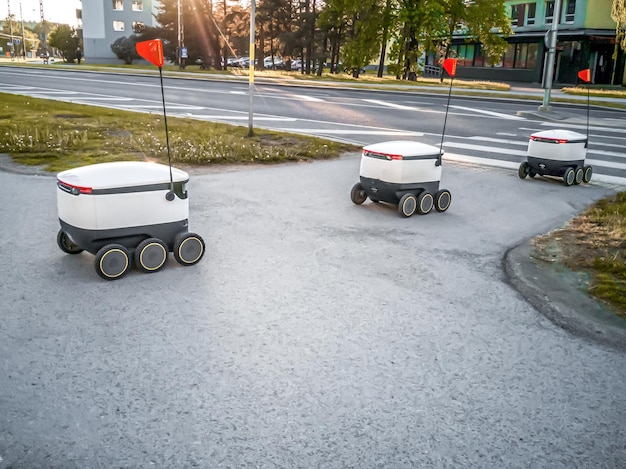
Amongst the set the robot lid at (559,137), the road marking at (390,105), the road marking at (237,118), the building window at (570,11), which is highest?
the building window at (570,11)

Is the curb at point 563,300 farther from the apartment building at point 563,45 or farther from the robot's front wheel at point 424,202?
the apartment building at point 563,45

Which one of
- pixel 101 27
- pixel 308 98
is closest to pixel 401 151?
pixel 308 98

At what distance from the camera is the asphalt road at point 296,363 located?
128 inches

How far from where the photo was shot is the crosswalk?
13359 millimetres

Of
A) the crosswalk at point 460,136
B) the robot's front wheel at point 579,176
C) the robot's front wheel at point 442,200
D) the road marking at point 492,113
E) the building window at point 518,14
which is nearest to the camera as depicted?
the robot's front wheel at point 442,200

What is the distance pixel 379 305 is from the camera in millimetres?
5180

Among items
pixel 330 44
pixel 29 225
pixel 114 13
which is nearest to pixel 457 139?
pixel 29 225

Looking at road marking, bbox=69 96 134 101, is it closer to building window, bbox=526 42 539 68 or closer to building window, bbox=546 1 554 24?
building window, bbox=526 42 539 68

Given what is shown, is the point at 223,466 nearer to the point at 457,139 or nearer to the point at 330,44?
the point at 457,139

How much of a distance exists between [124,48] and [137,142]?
60863mm

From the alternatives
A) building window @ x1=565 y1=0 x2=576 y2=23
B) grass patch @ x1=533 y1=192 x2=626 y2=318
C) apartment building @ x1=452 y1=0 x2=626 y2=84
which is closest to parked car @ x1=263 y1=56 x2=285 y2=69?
apartment building @ x1=452 y1=0 x2=626 y2=84

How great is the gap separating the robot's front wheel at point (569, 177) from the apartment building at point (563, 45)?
35.0m

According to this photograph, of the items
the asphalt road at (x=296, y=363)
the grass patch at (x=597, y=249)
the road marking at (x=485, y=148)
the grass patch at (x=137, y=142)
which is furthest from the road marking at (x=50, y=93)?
the grass patch at (x=597, y=249)

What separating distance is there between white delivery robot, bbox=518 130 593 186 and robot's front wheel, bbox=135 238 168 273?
736 cm
